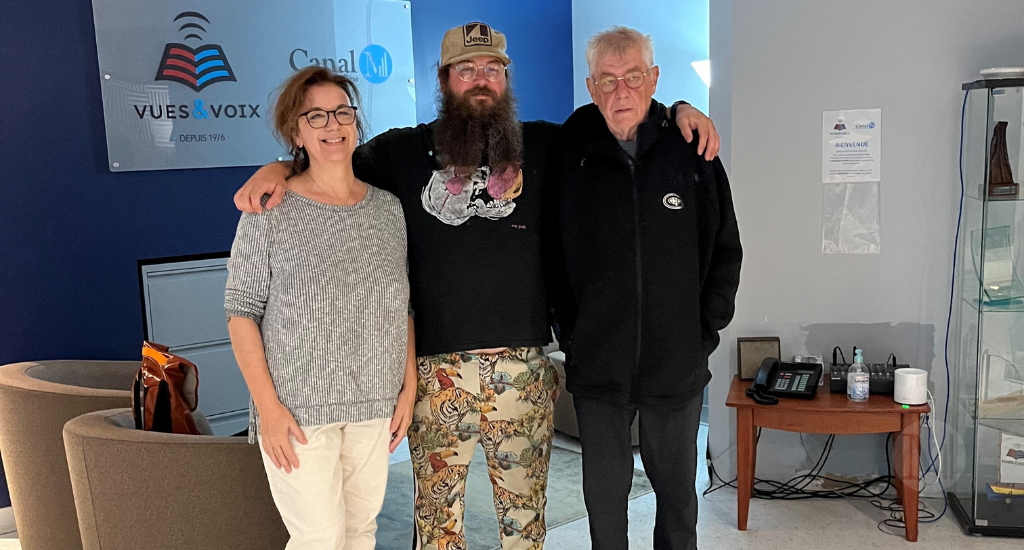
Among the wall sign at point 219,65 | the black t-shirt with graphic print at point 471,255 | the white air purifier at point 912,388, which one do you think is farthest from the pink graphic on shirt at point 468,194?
the white air purifier at point 912,388

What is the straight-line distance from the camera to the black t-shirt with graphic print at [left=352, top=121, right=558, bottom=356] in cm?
218

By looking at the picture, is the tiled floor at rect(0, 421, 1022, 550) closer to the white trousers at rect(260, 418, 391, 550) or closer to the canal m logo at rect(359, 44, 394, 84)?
the white trousers at rect(260, 418, 391, 550)

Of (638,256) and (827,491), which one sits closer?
(638,256)

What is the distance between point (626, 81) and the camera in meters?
2.22

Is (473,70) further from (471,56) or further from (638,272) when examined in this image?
(638,272)

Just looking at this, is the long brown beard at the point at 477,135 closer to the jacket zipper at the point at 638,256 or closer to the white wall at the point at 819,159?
the jacket zipper at the point at 638,256

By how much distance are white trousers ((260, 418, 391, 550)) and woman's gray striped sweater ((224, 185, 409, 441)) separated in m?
0.06

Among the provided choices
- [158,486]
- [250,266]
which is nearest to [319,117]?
[250,266]

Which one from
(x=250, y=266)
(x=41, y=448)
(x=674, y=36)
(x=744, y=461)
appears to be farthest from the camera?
(x=674, y=36)

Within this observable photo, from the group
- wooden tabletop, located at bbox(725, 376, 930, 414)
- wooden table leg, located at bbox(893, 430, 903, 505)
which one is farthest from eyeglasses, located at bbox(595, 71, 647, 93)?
wooden table leg, located at bbox(893, 430, 903, 505)

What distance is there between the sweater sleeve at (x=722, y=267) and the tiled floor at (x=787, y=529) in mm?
1182

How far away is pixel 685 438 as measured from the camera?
2293mm

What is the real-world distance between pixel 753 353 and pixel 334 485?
2105 mm

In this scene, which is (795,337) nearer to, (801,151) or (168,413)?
(801,151)
